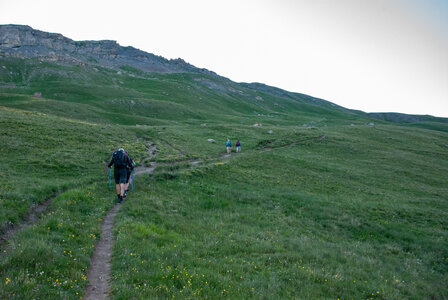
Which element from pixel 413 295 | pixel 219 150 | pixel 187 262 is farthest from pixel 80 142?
pixel 413 295

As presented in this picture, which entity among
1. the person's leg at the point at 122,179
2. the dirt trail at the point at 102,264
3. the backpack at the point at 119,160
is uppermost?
the backpack at the point at 119,160

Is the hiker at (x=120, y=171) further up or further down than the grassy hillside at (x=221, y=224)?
further up

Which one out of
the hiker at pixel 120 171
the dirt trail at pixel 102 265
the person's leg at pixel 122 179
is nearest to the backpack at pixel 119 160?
the hiker at pixel 120 171

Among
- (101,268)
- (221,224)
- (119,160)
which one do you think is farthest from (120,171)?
(101,268)

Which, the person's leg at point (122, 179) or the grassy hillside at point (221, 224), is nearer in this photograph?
the grassy hillside at point (221, 224)

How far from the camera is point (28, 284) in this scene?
6.48 meters

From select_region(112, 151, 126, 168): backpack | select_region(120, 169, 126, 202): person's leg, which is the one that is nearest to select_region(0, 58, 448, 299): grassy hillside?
select_region(120, 169, 126, 202): person's leg

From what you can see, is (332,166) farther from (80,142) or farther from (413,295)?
(80,142)

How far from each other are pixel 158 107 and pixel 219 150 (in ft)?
178

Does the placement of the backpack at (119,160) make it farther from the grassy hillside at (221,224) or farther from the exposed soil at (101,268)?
the exposed soil at (101,268)

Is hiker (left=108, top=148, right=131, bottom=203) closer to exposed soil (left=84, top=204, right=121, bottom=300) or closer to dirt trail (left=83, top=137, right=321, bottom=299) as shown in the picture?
dirt trail (left=83, top=137, right=321, bottom=299)

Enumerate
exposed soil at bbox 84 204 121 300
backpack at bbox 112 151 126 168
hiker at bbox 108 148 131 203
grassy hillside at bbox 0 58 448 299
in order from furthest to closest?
backpack at bbox 112 151 126 168 < hiker at bbox 108 148 131 203 < grassy hillside at bbox 0 58 448 299 < exposed soil at bbox 84 204 121 300

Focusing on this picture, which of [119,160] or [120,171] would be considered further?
[119,160]

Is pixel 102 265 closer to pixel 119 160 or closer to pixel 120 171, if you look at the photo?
pixel 120 171
